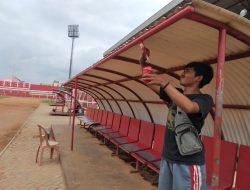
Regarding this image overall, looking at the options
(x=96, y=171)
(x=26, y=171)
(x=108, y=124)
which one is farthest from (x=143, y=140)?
(x=108, y=124)

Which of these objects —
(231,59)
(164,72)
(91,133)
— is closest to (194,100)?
(231,59)

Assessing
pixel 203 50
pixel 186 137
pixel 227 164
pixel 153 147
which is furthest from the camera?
pixel 153 147

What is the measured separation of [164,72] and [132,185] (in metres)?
2.00

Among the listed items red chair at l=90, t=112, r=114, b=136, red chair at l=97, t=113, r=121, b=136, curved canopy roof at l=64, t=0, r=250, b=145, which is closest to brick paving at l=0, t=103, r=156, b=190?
red chair at l=97, t=113, r=121, b=136

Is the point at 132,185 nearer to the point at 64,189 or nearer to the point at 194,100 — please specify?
the point at 64,189

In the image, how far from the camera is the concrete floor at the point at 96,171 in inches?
231

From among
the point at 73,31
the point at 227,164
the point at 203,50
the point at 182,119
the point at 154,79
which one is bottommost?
the point at 227,164

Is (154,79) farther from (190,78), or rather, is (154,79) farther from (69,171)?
(69,171)

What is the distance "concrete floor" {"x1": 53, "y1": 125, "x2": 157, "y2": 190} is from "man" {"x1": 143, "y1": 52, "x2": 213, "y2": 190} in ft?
10.6

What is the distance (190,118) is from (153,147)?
15.9 feet

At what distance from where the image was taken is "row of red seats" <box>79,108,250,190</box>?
446 cm

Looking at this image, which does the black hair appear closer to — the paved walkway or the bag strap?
the bag strap

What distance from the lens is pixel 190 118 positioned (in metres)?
2.56

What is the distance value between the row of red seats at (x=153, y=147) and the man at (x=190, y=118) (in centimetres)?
202
